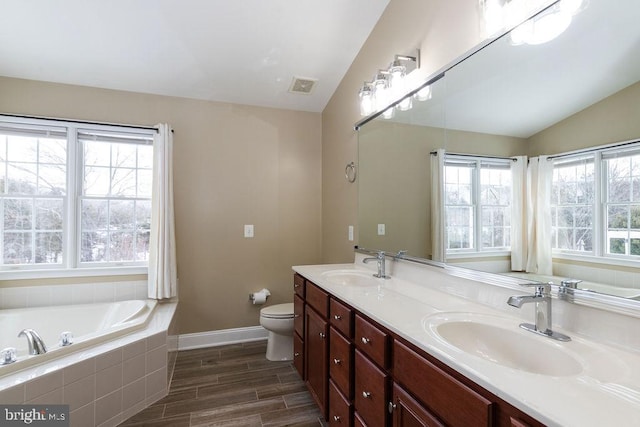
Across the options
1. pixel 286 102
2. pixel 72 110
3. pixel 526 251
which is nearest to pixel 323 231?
pixel 286 102

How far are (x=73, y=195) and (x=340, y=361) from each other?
2.69 meters

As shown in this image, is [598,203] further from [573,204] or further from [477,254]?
[477,254]

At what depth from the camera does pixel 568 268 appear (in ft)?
3.60

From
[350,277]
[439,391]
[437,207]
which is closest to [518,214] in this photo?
[437,207]

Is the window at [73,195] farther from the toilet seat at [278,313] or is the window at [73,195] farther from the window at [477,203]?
the window at [477,203]

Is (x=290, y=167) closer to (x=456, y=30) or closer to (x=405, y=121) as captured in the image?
(x=405, y=121)

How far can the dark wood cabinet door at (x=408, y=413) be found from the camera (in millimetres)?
964

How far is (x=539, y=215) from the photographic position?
1.20 meters

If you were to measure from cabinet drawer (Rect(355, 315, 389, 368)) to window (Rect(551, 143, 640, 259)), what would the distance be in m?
0.73

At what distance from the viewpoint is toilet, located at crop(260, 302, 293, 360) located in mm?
2654

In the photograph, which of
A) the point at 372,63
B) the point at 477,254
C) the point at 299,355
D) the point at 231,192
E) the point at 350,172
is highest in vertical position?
the point at 372,63

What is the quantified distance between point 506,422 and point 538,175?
0.89m
